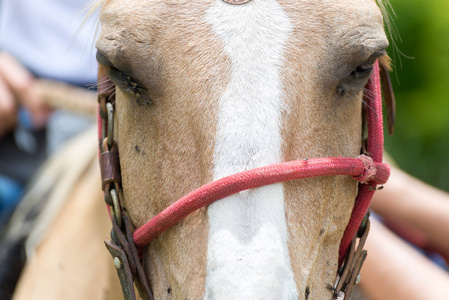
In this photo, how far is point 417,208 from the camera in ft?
8.44

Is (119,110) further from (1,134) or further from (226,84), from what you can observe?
(1,134)

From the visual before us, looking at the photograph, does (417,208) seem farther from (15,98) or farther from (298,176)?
(15,98)

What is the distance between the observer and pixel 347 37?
135 centimetres

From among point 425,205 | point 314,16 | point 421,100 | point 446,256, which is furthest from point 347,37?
point 421,100

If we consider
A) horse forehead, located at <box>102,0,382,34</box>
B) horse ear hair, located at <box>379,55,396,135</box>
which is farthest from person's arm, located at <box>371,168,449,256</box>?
horse forehead, located at <box>102,0,382,34</box>

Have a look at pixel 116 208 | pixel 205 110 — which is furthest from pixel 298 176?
pixel 116 208

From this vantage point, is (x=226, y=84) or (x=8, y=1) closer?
(x=226, y=84)

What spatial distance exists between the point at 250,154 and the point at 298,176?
5.6 inches

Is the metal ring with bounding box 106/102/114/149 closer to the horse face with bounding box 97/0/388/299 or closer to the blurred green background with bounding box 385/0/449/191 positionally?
the horse face with bounding box 97/0/388/299

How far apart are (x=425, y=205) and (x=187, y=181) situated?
1.69 m

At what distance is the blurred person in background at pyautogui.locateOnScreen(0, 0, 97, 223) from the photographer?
2910 millimetres

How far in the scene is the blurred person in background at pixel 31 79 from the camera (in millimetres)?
2910

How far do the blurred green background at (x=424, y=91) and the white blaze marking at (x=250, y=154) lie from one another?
17.6ft

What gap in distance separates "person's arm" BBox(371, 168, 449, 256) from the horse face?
4.11ft
